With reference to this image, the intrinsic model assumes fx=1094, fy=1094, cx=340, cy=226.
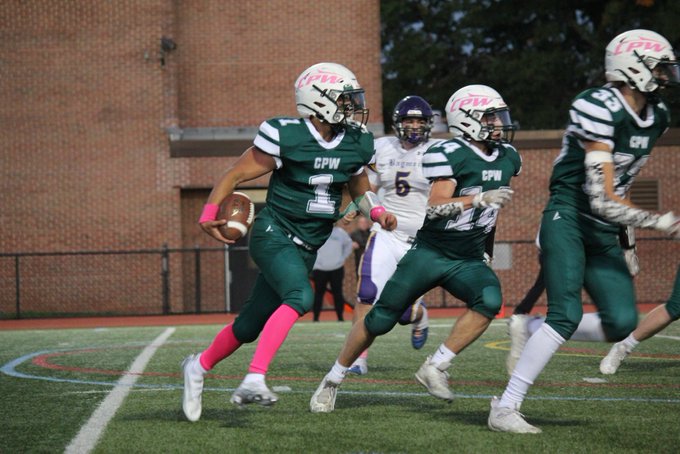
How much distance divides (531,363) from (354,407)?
1.37 metres

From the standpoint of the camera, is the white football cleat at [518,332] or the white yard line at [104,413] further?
the white football cleat at [518,332]

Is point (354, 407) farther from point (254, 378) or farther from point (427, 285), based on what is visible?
point (254, 378)

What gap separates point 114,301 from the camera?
23359 millimetres

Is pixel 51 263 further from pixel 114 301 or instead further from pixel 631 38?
pixel 631 38

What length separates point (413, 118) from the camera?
8.91 m

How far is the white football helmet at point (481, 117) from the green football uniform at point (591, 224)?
53 cm

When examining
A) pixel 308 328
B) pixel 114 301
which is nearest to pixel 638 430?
pixel 308 328

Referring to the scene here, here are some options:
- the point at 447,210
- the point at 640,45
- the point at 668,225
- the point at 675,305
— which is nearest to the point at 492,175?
the point at 447,210

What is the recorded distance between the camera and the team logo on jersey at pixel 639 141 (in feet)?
18.5

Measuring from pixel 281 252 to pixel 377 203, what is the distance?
722 mm

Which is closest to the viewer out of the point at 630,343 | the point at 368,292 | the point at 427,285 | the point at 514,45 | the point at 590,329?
the point at 590,329

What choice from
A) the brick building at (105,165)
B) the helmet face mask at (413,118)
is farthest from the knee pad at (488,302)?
the brick building at (105,165)

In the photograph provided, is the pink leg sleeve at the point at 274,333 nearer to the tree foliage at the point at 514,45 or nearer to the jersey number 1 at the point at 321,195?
the jersey number 1 at the point at 321,195

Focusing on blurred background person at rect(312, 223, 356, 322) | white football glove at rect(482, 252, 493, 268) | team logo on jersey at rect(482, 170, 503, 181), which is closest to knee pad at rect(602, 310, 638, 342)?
team logo on jersey at rect(482, 170, 503, 181)
